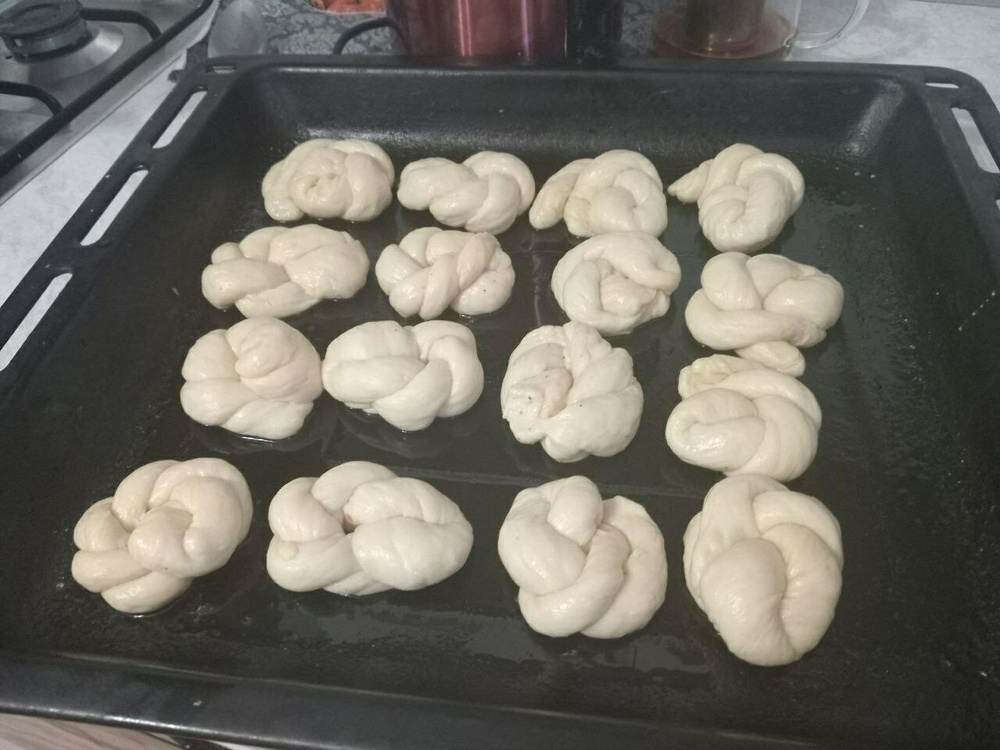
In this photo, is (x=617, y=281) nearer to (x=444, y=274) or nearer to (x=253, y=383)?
(x=444, y=274)

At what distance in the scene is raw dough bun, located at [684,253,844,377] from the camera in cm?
121

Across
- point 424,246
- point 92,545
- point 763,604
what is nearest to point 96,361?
point 92,545

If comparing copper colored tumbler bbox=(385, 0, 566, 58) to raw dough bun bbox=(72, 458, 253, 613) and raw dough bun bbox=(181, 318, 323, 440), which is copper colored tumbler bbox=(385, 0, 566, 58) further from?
raw dough bun bbox=(72, 458, 253, 613)

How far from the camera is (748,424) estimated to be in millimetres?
1079

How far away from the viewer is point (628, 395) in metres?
1.13

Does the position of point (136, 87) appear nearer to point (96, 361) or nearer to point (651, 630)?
point (96, 361)

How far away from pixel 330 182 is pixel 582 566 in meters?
0.94

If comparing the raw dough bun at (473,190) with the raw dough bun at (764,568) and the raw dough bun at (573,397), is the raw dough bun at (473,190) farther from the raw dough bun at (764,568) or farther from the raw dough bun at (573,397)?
the raw dough bun at (764,568)

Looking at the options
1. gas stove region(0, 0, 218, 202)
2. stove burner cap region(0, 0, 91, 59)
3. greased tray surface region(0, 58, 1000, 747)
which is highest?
stove burner cap region(0, 0, 91, 59)

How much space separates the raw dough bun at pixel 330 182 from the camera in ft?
4.78

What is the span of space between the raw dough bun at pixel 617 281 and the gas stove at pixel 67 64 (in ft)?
3.82

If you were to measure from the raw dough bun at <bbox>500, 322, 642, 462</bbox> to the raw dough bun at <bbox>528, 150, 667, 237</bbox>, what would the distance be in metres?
0.31

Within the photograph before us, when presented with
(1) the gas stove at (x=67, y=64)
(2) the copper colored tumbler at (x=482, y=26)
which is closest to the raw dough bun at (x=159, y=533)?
(1) the gas stove at (x=67, y=64)

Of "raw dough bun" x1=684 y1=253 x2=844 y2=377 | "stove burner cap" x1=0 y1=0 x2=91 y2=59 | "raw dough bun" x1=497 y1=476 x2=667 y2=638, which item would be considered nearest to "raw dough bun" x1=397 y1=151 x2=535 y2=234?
"raw dough bun" x1=684 y1=253 x2=844 y2=377
